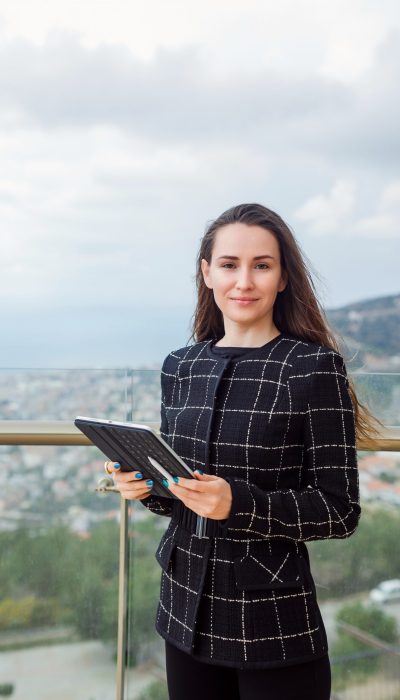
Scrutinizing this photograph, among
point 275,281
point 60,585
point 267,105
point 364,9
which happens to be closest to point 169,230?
point 267,105

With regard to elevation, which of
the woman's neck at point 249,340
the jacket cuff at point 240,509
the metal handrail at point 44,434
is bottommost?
the jacket cuff at point 240,509

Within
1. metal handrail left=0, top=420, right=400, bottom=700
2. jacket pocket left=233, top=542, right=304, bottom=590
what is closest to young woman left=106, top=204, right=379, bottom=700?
jacket pocket left=233, top=542, right=304, bottom=590

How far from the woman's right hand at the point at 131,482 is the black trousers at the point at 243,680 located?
0.29 metres

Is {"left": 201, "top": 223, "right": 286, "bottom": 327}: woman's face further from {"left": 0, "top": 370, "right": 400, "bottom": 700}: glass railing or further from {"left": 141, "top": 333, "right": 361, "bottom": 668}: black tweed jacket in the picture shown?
{"left": 0, "top": 370, "right": 400, "bottom": 700}: glass railing

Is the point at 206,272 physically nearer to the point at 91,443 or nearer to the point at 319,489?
the point at 319,489

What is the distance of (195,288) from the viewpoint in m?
1.67

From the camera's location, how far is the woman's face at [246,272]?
4.65 feet

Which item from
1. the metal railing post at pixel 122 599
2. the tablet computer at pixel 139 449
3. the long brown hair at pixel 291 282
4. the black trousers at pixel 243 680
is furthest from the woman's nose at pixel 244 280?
the metal railing post at pixel 122 599

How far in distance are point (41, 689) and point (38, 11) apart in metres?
4.23

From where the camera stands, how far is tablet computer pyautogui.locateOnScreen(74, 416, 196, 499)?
1204mm

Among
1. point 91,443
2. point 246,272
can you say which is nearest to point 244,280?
point 246,272

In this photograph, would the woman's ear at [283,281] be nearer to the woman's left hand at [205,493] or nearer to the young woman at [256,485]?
the young woman at [256,485]

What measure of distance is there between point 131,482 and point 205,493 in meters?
0.20

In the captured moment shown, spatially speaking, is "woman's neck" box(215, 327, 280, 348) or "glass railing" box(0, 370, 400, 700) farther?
"glass railing" box(0, 370, 400, 700)
